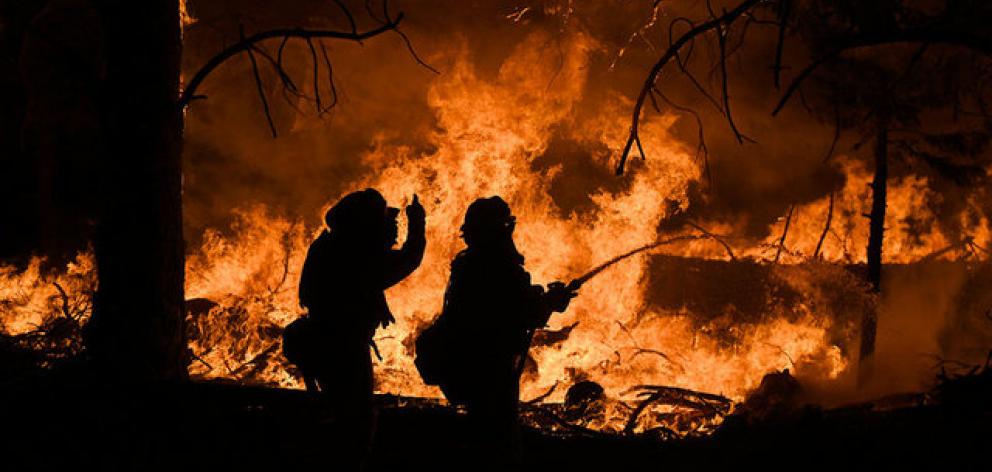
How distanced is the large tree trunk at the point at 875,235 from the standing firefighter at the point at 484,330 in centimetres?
871

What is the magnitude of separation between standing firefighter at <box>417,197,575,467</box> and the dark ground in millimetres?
336

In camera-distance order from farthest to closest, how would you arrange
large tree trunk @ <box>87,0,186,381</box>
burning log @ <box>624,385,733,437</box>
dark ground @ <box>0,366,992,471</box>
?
1. burning log @ <box>624,385,733,437</box>
2. large tree trunk @ <box>87,0,186,381</box>
3. dark ground @ <box>0,366,992,471</box>

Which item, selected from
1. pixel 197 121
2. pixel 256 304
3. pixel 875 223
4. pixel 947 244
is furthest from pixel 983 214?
pixel 197 121

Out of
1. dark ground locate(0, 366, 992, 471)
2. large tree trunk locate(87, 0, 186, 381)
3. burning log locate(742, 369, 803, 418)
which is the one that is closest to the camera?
dark ground locate(0, 366, 992, 471)

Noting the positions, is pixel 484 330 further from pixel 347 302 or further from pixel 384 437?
pixel 384 437

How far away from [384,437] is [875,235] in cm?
903

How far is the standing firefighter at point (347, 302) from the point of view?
12.6 ft

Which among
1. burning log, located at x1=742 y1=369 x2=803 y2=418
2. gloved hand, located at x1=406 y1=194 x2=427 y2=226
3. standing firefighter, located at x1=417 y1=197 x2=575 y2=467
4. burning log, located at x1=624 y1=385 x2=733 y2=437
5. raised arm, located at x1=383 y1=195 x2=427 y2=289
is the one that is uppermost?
gloved hand, located at x1=406 y1=194 x2=427 y2=226

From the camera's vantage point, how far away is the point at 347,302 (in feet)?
12.6

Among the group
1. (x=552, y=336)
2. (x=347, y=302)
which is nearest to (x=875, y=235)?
(x=552, y=336)

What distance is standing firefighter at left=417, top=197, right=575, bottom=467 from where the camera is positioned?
12.5 feet

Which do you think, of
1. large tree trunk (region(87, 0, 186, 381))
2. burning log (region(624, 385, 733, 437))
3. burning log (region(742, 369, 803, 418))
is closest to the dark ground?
large tree trunk (region(87, 0, 186, 381))

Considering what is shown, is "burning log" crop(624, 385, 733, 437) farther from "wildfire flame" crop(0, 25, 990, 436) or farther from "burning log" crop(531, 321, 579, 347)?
"burning log" crop(531, 321, 579, 347)

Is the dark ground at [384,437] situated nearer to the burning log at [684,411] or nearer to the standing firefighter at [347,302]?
the standing firefighter at [347,302]
